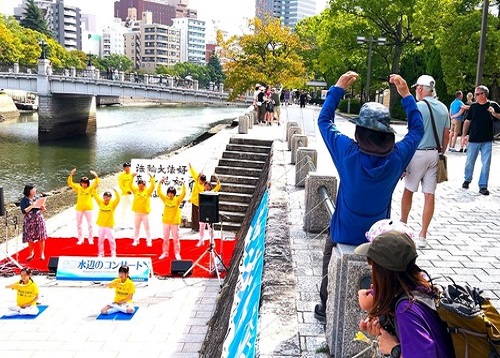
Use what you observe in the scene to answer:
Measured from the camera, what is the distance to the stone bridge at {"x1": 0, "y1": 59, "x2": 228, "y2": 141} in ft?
138

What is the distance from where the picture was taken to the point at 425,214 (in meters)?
6.11

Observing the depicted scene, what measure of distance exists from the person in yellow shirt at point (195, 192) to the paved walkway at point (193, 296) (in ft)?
7.62

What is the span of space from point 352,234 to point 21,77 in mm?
45588

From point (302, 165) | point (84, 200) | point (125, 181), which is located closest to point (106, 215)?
point (84, 200)

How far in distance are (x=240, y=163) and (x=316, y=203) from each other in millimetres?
9627

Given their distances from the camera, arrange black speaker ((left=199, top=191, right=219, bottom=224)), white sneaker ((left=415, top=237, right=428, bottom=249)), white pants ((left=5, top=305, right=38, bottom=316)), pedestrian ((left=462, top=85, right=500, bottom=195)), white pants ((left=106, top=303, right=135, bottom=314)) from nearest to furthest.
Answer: white sneaker ((left=415, top=237, right=428, bottom=249)) → white pants ((left=5, top=305, right=38, bottom=316)) → white pants ((left=106, top=303, right=135, bottom=314)) → pedestrian ((left=462, top=85, right=500, bottom=195)) → black speaker ((left=199, top=191, right=219, bottom=224))

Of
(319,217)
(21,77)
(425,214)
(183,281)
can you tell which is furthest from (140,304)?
(21,77)

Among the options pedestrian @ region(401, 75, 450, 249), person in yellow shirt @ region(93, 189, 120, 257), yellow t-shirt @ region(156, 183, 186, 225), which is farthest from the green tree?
pedestrian @ region(401, 75, 450, 249)

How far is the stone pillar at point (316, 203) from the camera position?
22.9ft

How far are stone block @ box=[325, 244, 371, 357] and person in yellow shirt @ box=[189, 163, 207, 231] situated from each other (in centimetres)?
834

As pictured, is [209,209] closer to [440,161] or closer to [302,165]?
[302,165]

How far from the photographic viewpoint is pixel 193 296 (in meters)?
9.42

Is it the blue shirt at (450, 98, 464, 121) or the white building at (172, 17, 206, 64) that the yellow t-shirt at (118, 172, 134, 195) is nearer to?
the blue shirt at (450, 98, 464, 121)

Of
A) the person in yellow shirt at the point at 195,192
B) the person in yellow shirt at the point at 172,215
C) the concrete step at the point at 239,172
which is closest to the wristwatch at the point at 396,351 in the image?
the person in yellow shirt at the point at 172,215
